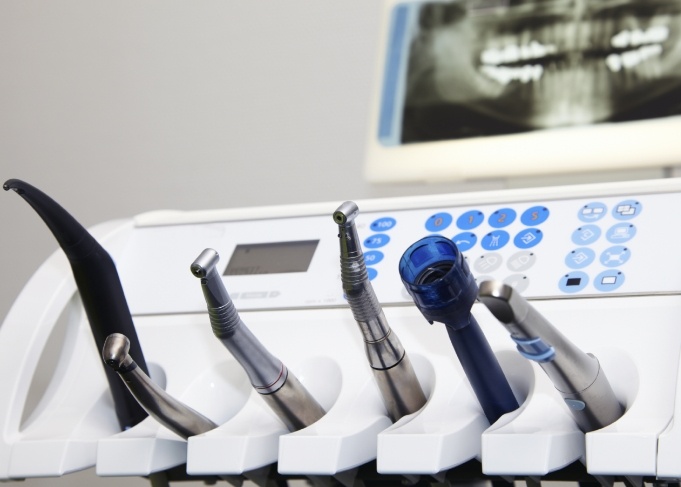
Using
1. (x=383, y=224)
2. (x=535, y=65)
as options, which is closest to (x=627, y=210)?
(x=383, y=224)

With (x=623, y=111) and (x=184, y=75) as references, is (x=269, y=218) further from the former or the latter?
(x=184, y=75)

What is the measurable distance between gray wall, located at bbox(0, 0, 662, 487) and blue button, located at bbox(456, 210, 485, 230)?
0.41m

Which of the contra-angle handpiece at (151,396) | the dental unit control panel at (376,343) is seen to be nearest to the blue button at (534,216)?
the dental unit control panel at (376,343)

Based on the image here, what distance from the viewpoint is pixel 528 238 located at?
553mm

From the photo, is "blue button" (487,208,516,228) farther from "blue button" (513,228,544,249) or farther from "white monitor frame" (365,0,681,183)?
"white monitor frame" (365,0,681,183)

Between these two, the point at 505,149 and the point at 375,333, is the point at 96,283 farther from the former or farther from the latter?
the point at 505,149

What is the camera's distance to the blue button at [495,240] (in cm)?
56

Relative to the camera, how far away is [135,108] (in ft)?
3.68

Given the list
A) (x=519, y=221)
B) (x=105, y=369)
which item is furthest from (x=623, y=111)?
(x=105, y=369)

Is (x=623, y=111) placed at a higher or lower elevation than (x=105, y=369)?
higher

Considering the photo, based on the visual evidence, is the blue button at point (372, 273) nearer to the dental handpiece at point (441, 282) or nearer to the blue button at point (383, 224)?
the blue button at point (383, 224)

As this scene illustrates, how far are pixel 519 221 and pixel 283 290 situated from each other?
0.51 feet

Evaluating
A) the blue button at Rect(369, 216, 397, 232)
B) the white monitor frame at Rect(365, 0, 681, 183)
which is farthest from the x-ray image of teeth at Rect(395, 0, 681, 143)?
the blue button at Rect(369, 216, 397, 232)

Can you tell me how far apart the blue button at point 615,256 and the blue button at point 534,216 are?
5 centimetres
